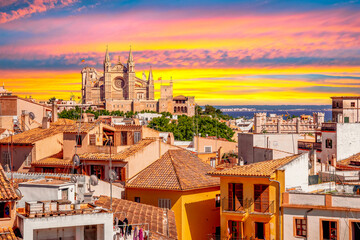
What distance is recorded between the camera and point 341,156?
32969 millimetres

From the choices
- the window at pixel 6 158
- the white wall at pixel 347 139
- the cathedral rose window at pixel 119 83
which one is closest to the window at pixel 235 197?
the window at pixel 6 158

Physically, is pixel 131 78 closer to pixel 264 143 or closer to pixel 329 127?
pixel 329 127

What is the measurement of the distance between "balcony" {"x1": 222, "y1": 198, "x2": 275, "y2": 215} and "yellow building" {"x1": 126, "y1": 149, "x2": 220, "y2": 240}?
10.6ft

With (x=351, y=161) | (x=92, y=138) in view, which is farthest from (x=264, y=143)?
(x=92, y=138)

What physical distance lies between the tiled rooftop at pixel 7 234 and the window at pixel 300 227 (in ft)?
27.2

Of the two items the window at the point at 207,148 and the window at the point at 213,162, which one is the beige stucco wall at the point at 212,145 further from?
the window at the point at 213,162

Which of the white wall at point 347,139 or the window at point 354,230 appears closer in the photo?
the window at point 354,230

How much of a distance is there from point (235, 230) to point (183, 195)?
363 cm

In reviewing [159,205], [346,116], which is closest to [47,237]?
[159,205]

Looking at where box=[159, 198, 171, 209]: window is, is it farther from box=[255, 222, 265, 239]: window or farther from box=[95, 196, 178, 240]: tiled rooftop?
box=[255, 222, 265, 239]: window

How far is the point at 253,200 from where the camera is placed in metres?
19.2

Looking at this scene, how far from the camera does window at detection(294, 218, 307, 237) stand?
18.1 metres

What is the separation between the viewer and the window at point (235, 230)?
1961 cm

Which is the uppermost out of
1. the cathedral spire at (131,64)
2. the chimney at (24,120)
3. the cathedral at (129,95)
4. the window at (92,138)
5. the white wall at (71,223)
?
the cathedral spire at (131,64)
